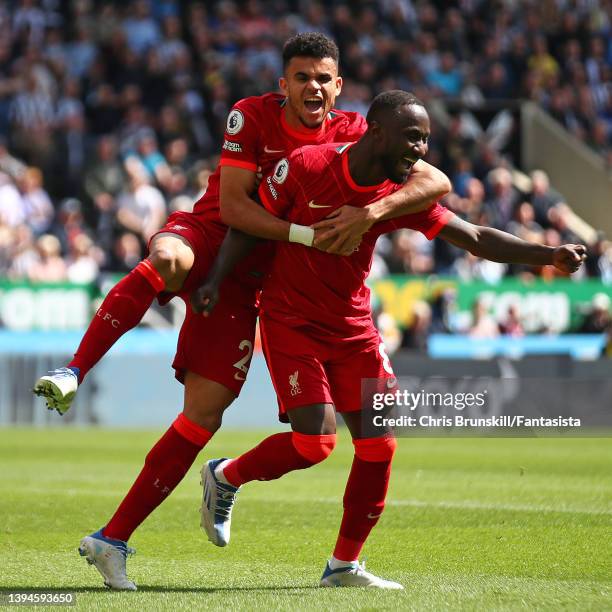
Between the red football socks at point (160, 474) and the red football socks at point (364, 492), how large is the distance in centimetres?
75

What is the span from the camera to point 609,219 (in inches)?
984

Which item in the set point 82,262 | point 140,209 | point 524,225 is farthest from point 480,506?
point 524,225

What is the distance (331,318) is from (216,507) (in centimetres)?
115

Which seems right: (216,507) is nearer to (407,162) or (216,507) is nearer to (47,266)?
(407,162)

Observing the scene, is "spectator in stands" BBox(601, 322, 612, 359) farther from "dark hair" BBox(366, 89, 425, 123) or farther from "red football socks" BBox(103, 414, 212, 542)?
"dark hair" BBox(366, 89, 425, 123)

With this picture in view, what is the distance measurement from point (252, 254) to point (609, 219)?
19.4 metres

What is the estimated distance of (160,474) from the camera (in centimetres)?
633

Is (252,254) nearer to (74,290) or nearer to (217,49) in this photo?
(74,290)

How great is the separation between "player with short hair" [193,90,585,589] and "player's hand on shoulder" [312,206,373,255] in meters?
0.11

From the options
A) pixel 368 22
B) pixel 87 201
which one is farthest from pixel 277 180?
pixel 368 22

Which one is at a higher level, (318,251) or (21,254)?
(318,251)

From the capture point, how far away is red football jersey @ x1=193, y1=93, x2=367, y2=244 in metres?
6.41

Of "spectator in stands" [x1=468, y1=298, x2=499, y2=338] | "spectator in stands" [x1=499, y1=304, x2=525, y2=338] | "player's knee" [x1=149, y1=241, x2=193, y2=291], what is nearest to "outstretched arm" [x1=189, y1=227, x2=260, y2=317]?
"player's knee" [x1=149, y1=241, x2=193, y2=291]

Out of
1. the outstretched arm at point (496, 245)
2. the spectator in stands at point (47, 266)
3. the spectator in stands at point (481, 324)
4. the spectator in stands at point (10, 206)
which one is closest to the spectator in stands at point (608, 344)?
the spectator in stands at point (481, 324)
